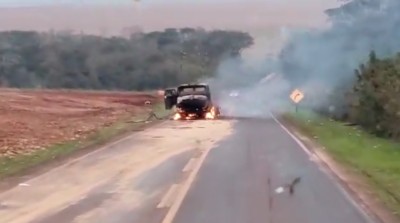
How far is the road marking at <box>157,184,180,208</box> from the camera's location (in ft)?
43.5

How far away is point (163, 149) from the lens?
2539 cm

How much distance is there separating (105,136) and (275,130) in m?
7.75

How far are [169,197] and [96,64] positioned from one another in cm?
10052

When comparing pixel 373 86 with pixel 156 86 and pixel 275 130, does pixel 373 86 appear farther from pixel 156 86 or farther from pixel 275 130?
pixel 156 86

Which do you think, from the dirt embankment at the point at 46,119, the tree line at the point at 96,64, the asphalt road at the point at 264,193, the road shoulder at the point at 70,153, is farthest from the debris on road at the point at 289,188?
the tree line at the point at 96,64

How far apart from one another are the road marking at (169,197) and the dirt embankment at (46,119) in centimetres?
920

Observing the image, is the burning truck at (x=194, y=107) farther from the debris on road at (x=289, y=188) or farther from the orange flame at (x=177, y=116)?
the debris on road at (x=289, y=188)

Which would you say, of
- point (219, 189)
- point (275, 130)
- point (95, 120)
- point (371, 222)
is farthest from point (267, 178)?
point (95, 120)

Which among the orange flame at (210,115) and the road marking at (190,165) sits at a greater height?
the road marking at (190,165)

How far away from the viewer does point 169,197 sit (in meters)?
14.3

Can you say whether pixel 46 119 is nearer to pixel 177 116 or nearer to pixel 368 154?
pixel 177 116

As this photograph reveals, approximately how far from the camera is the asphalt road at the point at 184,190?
481 inches

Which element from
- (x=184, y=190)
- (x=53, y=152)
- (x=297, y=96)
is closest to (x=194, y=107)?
(x=297, y=96)

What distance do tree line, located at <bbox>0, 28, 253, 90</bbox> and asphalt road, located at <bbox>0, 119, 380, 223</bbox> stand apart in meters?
85.3
